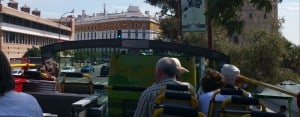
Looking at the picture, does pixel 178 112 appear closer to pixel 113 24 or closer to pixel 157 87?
pixel 157 87

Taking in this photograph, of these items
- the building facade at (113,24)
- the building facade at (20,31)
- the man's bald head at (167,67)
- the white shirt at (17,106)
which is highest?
the building facade at (113,24)

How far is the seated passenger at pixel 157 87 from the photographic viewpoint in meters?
4.80

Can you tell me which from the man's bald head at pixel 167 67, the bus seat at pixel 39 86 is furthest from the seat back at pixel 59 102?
the bus seat at pixel 39 86

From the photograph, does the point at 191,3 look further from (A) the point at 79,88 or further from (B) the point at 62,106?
(B) the point at 62,106

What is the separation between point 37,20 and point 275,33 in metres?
88.2

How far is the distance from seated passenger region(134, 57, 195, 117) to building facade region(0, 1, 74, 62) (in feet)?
224

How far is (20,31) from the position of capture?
318ft

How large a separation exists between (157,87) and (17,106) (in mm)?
1996

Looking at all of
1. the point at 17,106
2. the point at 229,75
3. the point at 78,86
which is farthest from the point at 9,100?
the point at 78,86

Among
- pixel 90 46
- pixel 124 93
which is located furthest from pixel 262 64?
pixel 124 93

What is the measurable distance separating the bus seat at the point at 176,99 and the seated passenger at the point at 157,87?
0.21m

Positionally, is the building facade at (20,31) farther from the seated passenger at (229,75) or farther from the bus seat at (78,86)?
the seated passenger at (229,75)

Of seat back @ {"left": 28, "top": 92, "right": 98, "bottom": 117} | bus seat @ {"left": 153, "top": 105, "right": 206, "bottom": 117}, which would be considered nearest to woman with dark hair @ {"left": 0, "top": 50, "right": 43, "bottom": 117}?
bus seat @ {"left": 153, "top": 105, "right": 206, "bottom": 117}

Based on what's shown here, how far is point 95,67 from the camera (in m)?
84.1
